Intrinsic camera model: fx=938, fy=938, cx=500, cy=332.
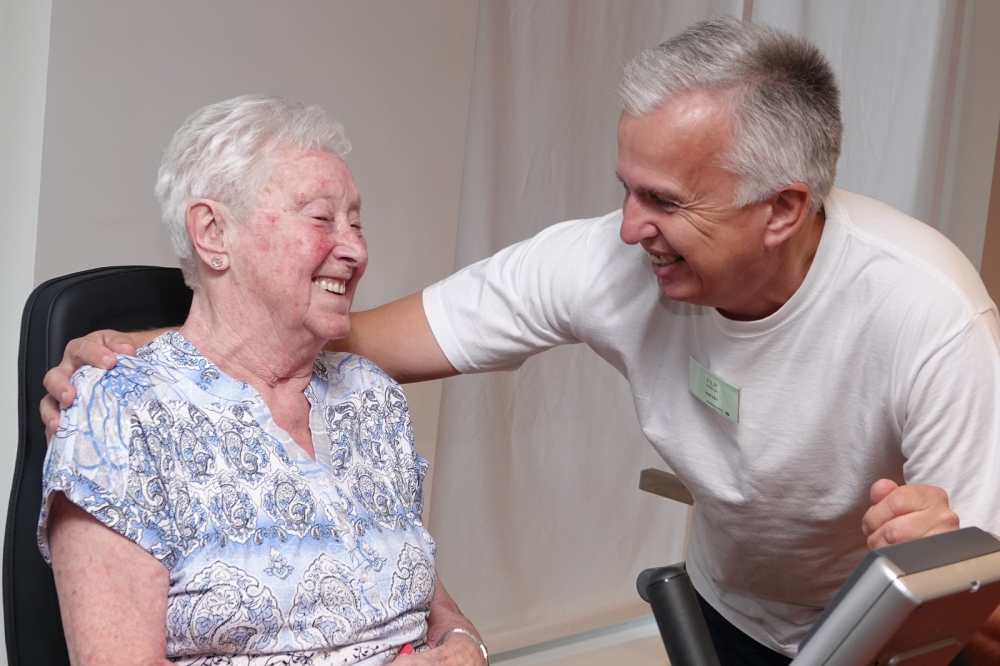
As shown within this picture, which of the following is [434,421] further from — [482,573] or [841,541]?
[841,541]

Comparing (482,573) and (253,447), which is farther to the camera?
(482,573)

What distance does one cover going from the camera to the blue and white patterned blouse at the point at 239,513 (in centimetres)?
121

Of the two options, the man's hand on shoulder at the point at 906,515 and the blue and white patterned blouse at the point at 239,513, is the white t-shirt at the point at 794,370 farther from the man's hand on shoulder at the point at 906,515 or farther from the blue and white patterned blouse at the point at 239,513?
the blue and white patterned blouse at the point at 239,513

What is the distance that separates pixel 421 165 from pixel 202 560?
1.44m

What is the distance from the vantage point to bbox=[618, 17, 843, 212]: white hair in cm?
129

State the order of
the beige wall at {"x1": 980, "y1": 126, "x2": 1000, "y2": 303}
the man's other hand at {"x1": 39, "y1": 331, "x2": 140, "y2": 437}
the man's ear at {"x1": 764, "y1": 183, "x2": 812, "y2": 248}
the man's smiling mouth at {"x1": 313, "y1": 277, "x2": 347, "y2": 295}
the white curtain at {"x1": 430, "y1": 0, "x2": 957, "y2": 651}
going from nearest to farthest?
the man's other hand at {"x1": 39, "y1": 331, "x2": 140, "y2": 437} → the man's ear at {"x1": 764, "y1": 183, "x2": 812, "y2": 248} → the man's smiling mouth at {"x1": 313, "y1": 277, "x2": 347, "y2": 295} → the white curtain at {"x1": 430, "y1": 0, "x2": 957, "y2": 651} → the beige wall at {"x1": 980, "y1": 126, "x2": 1000, "y2": 303}

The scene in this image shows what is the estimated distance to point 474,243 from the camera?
249cm

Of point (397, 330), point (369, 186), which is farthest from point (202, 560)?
point (369, 186)

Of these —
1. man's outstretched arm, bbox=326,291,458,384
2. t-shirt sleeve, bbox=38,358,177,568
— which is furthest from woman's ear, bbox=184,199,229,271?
man's outstretched arm, bbox=326,291,458,384

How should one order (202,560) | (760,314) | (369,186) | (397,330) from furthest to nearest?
(369,186) < (397,330) < (760,314) < (202,560)

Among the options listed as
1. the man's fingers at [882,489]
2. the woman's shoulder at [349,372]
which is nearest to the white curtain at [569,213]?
the woman's shoulder at [349,372]

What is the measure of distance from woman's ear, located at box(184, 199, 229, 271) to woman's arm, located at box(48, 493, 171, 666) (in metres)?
0.41

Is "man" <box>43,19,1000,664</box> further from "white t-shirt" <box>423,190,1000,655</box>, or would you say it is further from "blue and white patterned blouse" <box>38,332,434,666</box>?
"blue and white patterned blouse" <box>38,332,434,666</box>

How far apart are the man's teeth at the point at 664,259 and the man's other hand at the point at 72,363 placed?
0.77 m
